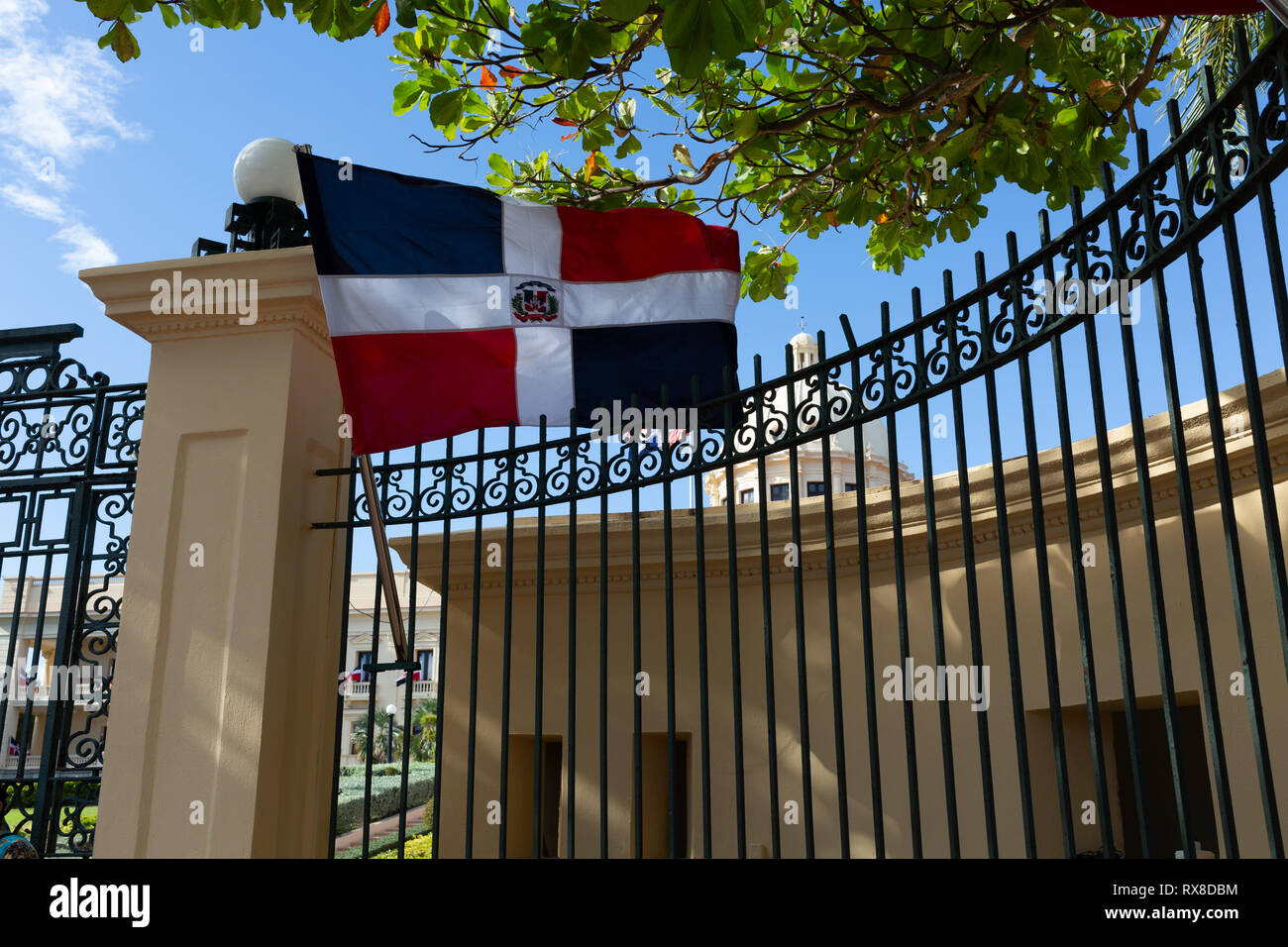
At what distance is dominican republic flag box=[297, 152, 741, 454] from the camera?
455 centimetres

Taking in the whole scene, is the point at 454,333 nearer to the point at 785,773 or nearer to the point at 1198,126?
the point at 1198,126

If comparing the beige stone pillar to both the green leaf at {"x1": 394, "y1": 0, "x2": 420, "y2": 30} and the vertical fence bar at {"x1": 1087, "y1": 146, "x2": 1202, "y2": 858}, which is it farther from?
the vertical fence bar at {"x1": 1087, "y1": 146, "x2": 1202, "y2": 858}

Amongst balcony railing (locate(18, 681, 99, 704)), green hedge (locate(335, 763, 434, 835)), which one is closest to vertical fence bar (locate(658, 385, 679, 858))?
balcony railing (locate(18, 681, 99, 704))

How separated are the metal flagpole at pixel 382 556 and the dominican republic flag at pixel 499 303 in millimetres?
107

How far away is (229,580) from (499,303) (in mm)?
1704

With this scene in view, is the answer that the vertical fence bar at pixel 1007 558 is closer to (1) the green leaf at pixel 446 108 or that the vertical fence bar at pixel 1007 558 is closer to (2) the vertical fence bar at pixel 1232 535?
(2) the vertical fence bar at pixel 1232 535

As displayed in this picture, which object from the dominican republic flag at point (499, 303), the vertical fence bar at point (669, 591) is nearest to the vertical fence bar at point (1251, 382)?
the vertical fence bar at point (669, 591)

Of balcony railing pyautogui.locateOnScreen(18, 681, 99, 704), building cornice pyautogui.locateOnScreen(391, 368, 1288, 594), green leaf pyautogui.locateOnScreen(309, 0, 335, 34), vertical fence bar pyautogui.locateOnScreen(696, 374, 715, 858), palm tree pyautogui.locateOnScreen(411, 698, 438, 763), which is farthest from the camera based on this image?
palm tree pyautogui.locateOnScreen(411, 698, 438, 763)

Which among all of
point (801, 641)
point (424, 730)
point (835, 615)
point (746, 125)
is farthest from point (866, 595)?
point (424, 730)

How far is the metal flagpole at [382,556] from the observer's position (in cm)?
439

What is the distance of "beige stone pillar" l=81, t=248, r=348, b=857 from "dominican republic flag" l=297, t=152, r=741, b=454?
1.06 ft
